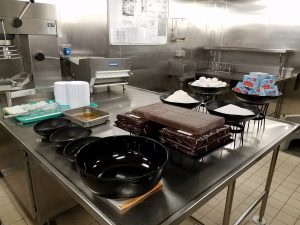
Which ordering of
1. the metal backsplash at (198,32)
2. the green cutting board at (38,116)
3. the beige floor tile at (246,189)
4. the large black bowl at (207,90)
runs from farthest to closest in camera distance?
the metal backsplash at (198,32), the beige floor tile at (246,189), the large black bowl at (207,90), the green cutting board at (38,116)

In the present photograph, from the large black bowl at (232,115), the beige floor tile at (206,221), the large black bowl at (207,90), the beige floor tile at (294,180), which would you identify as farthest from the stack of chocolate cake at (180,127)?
the beige floor tile at (294,180)

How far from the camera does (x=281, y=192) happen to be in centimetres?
202

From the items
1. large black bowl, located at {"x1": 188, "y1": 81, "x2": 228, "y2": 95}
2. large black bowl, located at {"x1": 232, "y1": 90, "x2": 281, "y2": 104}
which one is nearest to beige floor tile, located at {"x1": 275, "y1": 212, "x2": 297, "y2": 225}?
large black bowl, located at {"x1": 232, "y1": 90, "x2": 281, "y2": 104}

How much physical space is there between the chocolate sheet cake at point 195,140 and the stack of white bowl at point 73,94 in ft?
2.85

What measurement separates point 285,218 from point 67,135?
1.70 meters

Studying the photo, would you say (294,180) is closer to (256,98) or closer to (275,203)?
(275,203)

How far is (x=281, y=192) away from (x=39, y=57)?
2313 millimetres

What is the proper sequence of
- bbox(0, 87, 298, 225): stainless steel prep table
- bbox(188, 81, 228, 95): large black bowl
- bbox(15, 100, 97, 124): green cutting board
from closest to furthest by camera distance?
bbox(0, 87, 298, 225): stainless steel prep table, bbox(15, 100, 97, 124): green cutting board, bbox(188, 81, 228, 95): large black bowl

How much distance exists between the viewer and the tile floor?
66.1 inches

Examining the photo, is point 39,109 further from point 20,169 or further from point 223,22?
point 223,22

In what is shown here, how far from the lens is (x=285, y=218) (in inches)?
67.9

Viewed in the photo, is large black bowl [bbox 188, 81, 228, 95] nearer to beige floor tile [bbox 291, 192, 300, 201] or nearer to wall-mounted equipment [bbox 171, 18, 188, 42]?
beige floor tile [bbox 291, 192, 300, 201]

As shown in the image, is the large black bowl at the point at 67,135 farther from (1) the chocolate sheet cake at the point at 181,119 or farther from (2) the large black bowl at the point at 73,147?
(1) the chocolate sheet cake at the point at 181,119

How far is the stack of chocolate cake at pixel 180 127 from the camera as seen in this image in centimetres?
85
